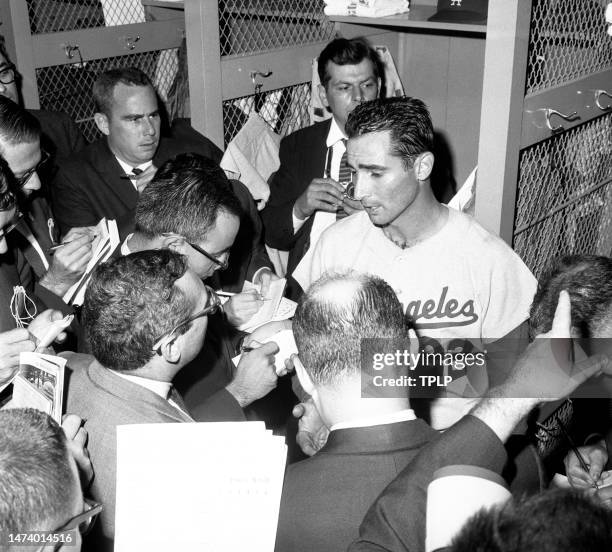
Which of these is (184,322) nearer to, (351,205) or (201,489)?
(201,489)

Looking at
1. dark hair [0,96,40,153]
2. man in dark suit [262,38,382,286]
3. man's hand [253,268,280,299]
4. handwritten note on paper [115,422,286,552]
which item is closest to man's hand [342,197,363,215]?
man in dark suit [262,38,382,286]

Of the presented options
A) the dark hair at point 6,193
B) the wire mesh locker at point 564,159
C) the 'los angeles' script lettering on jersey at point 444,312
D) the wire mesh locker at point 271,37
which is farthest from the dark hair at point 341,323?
the wire mesh locker at point 271,37

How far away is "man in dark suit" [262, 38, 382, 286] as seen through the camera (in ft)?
10.4

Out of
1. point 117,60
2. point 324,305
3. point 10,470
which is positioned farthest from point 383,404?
point 117,60

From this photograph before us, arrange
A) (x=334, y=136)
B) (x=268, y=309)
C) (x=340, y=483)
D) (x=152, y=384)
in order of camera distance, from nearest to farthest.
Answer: (x=340, y=483), (x=152, y=384), (x=268, y=309), (x=334, y=136)

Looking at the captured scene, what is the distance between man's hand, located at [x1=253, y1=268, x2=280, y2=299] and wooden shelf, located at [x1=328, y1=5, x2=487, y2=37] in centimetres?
166

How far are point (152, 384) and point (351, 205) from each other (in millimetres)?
1349

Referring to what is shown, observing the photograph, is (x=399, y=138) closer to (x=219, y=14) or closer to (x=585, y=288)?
(x=585, y=288)

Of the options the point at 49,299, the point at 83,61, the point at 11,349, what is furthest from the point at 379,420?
the point at 83,61

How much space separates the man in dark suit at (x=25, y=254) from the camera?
2412 mm

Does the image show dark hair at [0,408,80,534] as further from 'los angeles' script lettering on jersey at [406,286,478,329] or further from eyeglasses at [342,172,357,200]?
eyeglasses at [342,172,357,200]

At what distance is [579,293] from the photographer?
2.00 meters

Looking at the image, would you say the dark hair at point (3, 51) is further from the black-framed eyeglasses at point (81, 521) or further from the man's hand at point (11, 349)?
the black-framed eyeglasses at point (81, 521)

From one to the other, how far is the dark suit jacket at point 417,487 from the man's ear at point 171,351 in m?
0.71
